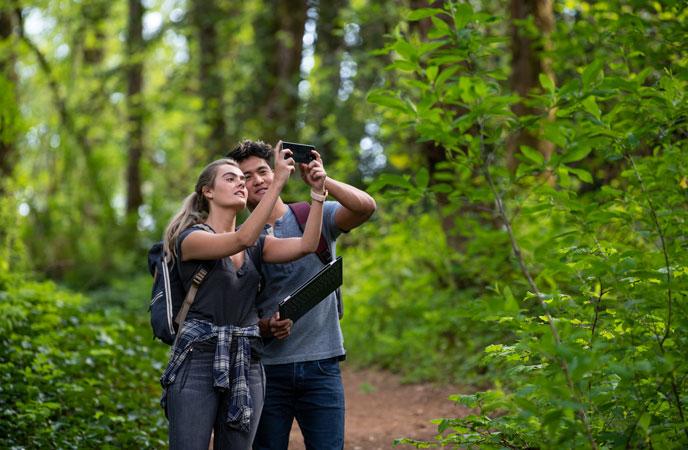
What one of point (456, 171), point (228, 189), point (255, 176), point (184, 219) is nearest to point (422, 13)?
point (255, 176)

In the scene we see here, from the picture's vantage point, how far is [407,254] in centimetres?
1205

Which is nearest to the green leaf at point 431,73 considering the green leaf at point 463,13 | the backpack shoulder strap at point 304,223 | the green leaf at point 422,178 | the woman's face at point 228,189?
the green leaf at point 463,13

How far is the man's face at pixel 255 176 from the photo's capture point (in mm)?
4246

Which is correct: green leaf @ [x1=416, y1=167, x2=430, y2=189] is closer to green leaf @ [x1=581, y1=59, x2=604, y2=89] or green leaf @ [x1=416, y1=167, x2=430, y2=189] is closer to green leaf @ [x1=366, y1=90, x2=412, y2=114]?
green leaf @ [x1=366, y1=90, x2=412, y2=114]

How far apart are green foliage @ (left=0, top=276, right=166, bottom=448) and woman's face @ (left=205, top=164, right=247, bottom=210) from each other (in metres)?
2.43

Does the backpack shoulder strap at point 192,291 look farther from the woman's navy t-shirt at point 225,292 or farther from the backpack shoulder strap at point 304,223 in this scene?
the backpack shoulder strap at point 304,223

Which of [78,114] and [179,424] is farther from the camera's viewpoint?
[78,114]

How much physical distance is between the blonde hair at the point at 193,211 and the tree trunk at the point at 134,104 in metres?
16.8

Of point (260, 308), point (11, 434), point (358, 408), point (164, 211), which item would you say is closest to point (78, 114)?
point (164, 211)

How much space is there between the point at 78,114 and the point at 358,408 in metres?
14.2

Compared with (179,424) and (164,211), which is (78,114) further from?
(179,424)

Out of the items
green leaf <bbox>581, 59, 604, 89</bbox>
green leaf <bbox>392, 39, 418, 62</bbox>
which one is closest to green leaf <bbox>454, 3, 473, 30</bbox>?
green leaf <bbox>392, 39, 418, 62</bbox>

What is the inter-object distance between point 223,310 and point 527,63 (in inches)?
359

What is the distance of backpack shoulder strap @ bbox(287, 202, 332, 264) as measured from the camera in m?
4.15
